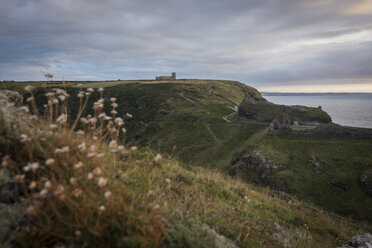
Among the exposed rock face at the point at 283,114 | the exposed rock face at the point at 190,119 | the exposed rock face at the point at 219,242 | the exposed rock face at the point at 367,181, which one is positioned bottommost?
the exposed rock face at the point at 367,181

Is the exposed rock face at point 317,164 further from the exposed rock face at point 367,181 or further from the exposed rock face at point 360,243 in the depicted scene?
the exposed rock face at point 360,243

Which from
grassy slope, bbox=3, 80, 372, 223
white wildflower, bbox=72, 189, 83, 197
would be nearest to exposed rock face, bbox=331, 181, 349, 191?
grassy slope, bbox=3, 80, 372, 223

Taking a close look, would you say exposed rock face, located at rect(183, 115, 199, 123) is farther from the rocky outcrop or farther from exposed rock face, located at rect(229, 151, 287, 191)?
exposed rock face, located at rect(229, 151, 287, 191)

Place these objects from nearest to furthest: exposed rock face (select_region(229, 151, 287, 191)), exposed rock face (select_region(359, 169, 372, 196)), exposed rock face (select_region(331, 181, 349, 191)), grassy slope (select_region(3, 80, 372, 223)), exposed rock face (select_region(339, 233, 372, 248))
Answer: exposed rock face (select_region(339, 233, 372, 248)), exposed rock face (select_region(359, 169, 372, 196)), grassy slope (select_region(3, 80, 372, 223)), exposed rock face (select_region(331, 181, 349, 191)), exposed rock face (select_region(229, 151, 287, 191))

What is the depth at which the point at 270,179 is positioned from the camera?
146 ft

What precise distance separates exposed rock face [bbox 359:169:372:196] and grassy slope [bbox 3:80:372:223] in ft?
3.56

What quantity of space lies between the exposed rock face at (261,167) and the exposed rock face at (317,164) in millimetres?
6088

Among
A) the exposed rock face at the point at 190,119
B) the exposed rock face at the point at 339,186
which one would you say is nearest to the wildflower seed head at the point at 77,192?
the exposed rock face at the point at 339,186

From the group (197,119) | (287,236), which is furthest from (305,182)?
(197,119)

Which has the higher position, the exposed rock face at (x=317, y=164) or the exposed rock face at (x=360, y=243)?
the exposed rock face at (x=360, y=243)

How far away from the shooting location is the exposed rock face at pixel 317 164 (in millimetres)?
46031

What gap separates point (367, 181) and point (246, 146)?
27.5 meters

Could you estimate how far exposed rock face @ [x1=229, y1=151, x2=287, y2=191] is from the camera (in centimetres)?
4361

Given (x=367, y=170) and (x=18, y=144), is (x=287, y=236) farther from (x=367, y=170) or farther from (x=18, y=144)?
(x=367, y=170)
